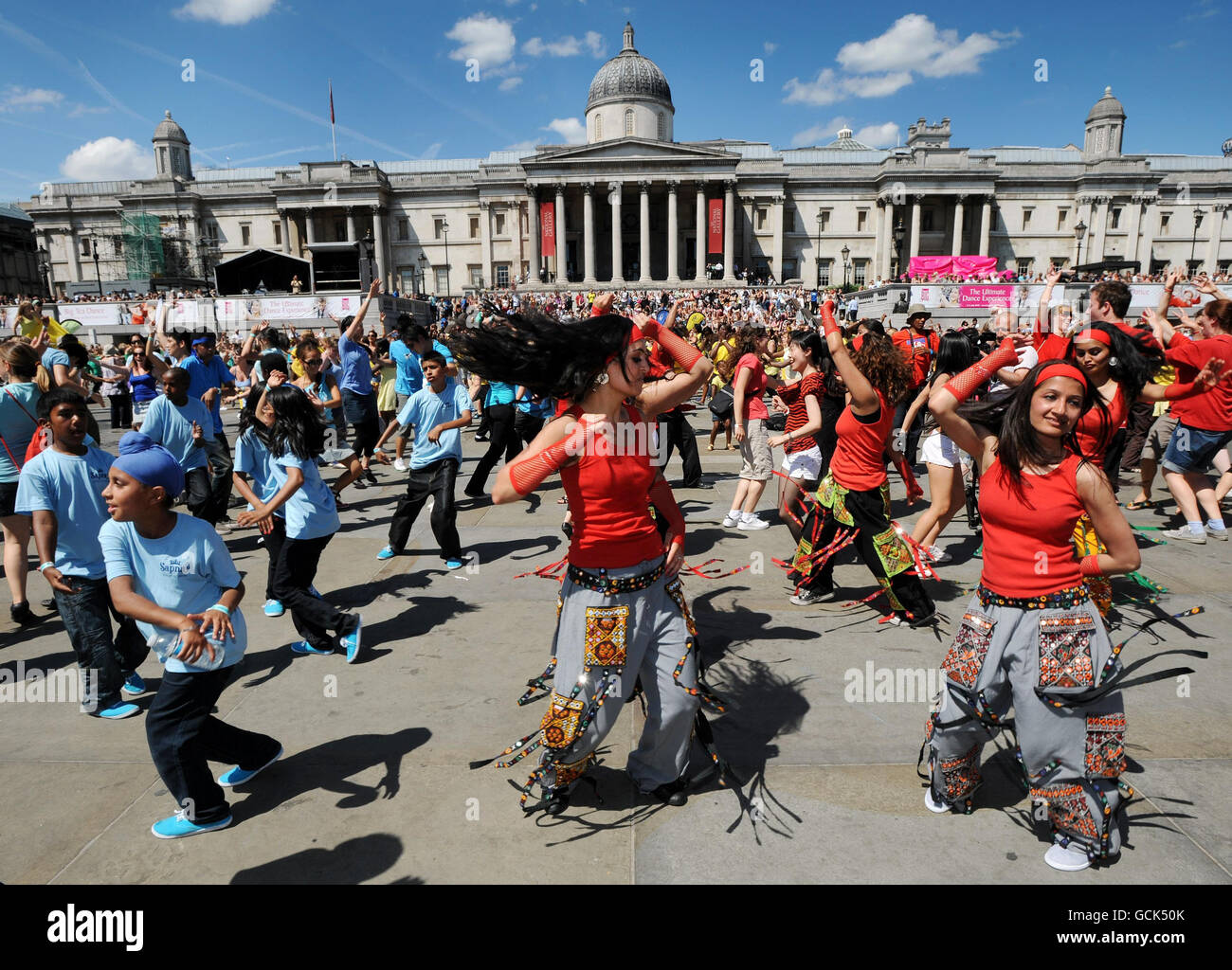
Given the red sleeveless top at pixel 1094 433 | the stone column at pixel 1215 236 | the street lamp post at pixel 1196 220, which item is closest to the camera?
the red sleeveless top at pixel 1094 433

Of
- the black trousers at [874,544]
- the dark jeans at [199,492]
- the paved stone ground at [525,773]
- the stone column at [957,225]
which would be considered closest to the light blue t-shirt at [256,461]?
the paved stone ground at [525,773]

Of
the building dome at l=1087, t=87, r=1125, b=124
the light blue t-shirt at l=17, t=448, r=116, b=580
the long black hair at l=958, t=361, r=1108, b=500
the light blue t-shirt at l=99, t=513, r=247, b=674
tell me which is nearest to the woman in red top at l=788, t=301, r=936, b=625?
the long black hair at l=958, t=361, r=1108, b=500

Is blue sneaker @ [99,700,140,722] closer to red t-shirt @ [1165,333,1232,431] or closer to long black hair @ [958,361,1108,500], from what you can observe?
long black hair @ [958,361,1108,500]

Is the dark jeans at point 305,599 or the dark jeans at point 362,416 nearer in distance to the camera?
the dark jeans at point 305,599

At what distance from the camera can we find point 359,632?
5059 mm

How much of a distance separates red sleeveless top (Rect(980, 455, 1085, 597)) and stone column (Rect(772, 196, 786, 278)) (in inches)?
2596

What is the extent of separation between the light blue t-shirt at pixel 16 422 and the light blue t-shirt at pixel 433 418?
2905 millimetres

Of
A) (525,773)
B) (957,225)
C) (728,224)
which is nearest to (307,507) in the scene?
(525,773)

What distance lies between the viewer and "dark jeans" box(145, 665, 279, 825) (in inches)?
122

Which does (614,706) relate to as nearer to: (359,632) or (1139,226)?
(359,632)

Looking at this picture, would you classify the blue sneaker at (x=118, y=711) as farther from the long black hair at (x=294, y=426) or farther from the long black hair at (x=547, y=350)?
the long black hair at (x=547, y=350)

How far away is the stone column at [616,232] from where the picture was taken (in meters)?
59.9

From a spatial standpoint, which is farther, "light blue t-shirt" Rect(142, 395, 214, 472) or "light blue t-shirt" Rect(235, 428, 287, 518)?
"light blue t-shirt" Rect(142, 395, 214, 472)
